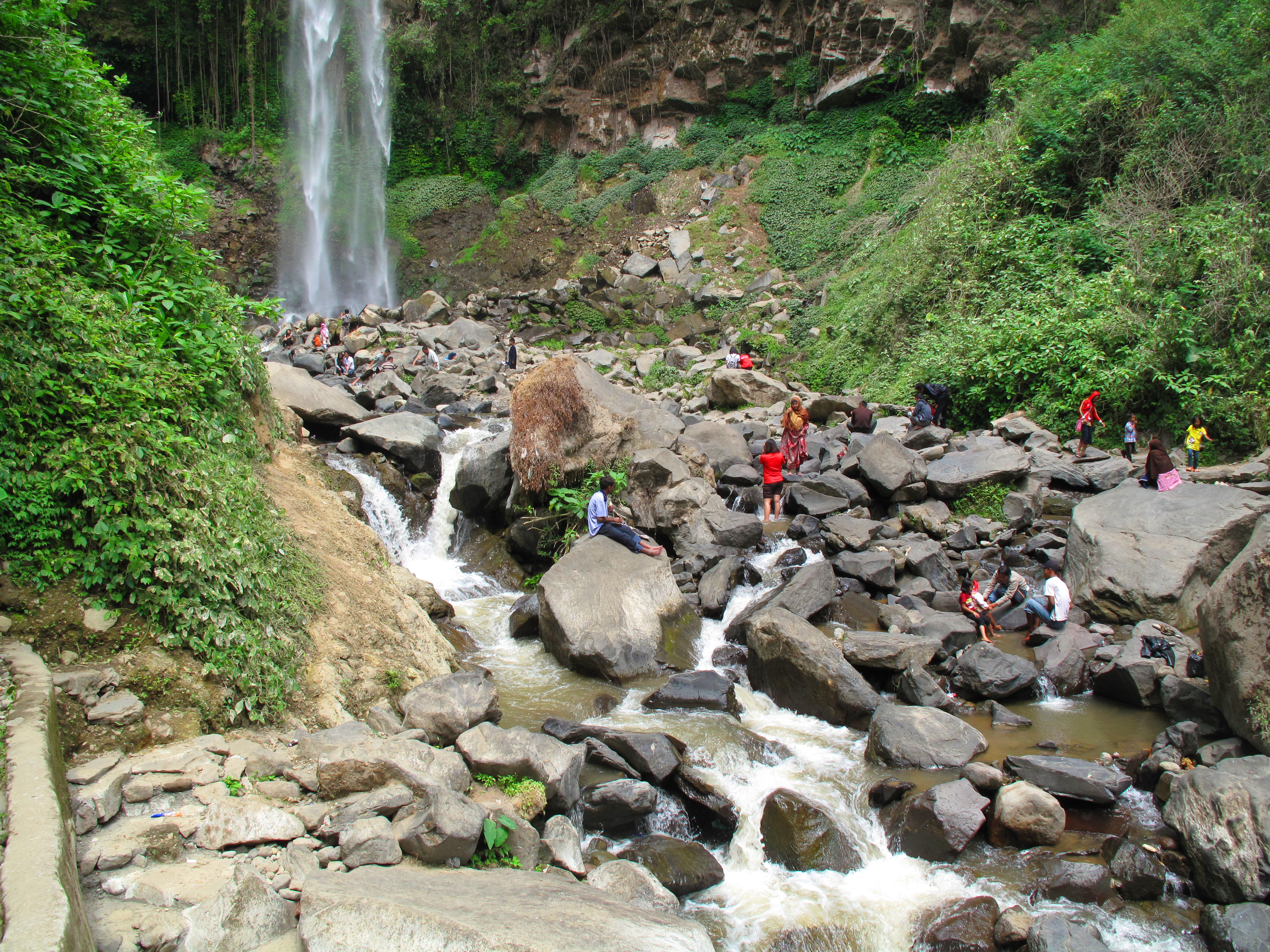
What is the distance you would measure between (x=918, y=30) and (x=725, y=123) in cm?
839

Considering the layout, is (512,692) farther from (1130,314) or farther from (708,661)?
(1130,314)

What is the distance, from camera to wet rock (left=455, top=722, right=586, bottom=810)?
5301 mm

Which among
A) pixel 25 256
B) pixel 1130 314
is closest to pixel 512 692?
pixel 25 256

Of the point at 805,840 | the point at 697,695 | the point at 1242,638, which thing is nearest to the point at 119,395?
the point at 697,695

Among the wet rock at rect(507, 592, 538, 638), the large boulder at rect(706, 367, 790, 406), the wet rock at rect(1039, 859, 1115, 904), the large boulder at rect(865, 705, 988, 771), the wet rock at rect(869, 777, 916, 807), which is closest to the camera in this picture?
the wet rock at rect(1039, 859, 1115, 904)

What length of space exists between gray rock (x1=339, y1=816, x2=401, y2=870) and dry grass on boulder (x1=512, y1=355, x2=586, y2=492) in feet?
23.9

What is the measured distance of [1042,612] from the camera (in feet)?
28.8

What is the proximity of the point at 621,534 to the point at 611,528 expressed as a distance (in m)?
0.16

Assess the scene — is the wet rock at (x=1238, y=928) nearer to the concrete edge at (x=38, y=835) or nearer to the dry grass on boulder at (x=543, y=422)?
the concrete edge at (x=38, y=835)

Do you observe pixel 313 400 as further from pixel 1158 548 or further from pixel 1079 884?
pixel 1158 548

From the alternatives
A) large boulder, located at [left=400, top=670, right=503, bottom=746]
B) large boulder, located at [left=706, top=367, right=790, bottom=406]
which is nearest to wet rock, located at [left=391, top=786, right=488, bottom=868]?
large boulder, located at [left=400, top=670, right=503, bottom=746]

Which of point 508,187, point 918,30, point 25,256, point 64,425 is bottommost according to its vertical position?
point 64,425

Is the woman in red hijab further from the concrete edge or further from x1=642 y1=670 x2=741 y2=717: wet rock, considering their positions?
the concrete edge

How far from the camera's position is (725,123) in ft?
106
